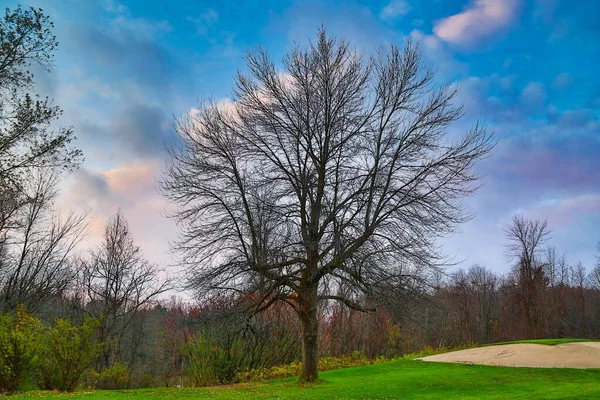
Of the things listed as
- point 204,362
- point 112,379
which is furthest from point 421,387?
point 112,379

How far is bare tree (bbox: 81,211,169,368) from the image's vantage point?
30.7m

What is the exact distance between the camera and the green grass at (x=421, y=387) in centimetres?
1390

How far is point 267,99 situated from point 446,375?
12647 mm

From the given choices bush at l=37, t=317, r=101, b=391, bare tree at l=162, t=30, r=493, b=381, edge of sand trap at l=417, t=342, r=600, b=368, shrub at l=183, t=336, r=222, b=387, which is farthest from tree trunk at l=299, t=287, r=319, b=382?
edge of sand trap at l=417, t=342, r=600, b=368

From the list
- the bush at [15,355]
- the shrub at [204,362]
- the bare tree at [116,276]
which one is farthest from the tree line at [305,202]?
the bare tree at [116,276]

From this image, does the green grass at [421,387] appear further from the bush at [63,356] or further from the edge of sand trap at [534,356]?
the edge of sand trap at [534,356]

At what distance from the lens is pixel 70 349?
1586 centimetres

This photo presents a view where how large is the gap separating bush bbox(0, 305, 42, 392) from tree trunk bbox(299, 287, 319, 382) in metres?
Result: 8.63

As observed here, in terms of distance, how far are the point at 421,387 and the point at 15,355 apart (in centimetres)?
1295

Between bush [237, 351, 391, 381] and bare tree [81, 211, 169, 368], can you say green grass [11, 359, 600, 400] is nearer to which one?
bush [237, 351, 391, 381]

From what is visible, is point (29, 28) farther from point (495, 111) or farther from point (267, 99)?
point (495, 111)

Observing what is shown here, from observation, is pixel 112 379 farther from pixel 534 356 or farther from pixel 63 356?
pixel 534 356

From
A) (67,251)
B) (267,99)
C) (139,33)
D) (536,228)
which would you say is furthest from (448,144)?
(536,228)

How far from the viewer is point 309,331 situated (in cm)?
1723
